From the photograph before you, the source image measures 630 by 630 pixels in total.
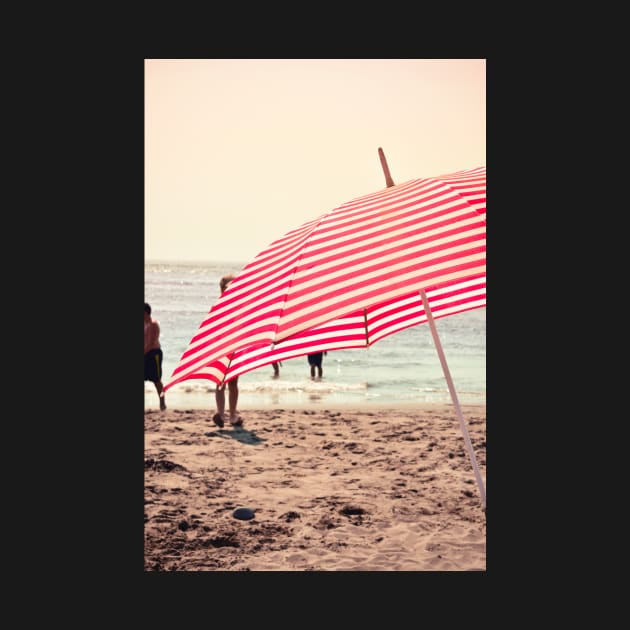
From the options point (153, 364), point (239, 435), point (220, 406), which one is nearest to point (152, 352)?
point (153, 364)

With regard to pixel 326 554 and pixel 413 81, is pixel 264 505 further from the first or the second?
pixel 413 81

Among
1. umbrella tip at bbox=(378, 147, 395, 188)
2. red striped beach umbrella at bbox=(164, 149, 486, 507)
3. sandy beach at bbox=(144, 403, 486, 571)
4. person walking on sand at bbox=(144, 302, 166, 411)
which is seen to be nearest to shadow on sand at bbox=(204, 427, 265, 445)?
sandy beach at bbox=(144, 403, 486, 571)

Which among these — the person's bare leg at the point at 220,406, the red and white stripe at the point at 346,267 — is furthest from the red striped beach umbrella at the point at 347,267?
the person's bare leg at the point at 220,406

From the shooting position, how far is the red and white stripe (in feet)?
8.45

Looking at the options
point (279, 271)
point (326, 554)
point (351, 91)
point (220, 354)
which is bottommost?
point (326, 554)

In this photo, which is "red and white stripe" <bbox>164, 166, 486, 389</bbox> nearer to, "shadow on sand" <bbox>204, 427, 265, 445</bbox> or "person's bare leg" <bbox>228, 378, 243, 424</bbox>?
"person's bare leg" <bbox>228, 378, 243, 424</bbox>

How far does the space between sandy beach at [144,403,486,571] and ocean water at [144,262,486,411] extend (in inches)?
85.5

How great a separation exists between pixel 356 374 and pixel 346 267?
1399 cm

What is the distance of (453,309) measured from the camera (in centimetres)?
407

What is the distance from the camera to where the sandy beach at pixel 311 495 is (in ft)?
18.5

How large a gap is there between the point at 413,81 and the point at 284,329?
469 cm

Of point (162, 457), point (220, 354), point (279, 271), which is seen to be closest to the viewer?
point (220, 354)

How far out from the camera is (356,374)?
16.6 m

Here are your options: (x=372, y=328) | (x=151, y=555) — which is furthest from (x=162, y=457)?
(x=372, y=328)
